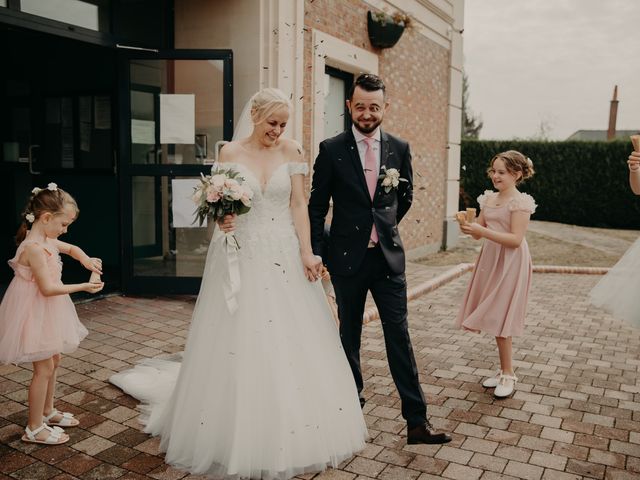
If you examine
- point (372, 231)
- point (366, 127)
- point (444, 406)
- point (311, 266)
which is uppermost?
point (366, 127)

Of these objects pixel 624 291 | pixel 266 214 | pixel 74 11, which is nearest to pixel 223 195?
pixel 266 214

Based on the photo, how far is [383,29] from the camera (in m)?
9.09

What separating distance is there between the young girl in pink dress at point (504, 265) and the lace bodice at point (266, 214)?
1.60 meters

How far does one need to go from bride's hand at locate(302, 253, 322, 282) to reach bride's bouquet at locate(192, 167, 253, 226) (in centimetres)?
42

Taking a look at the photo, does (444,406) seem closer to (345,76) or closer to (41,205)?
(41,205)

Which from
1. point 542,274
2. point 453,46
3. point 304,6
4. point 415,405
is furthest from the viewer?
point 453,46

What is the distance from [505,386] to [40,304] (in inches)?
121

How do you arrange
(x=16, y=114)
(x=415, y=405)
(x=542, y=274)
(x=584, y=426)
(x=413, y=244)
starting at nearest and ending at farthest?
(x=415, y=405)
(x=584, y=426)
(x=16, y=114)
(x=542, y=274)
(x=413, y=244)

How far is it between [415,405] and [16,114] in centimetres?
721

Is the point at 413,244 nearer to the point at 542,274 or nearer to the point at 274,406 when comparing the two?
the point at 542,274

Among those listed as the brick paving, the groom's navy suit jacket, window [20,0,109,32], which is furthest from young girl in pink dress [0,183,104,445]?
window [20,0,109,32]

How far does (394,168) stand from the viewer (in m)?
3.52

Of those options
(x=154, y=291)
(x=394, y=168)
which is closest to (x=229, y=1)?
(x=154, y=291)

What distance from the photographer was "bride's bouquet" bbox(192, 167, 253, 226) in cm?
315
